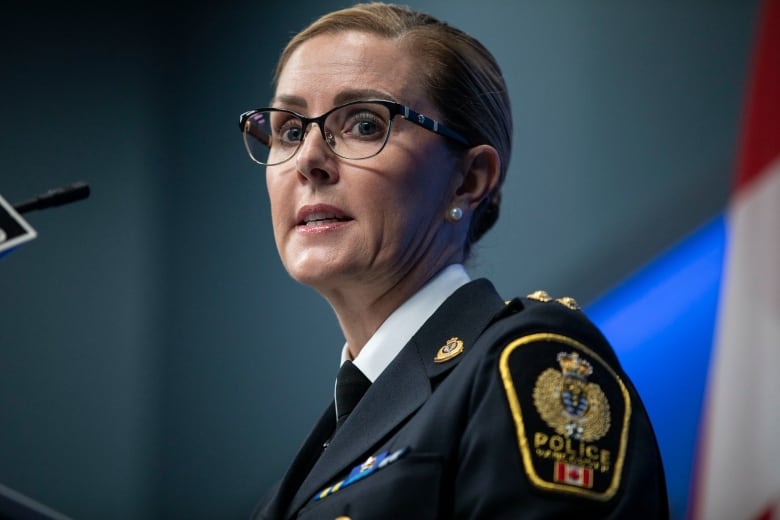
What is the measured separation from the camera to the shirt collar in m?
1.44

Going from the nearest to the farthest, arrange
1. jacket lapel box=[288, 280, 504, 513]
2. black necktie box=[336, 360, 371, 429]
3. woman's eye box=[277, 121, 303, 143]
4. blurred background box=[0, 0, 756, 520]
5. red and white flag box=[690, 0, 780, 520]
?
jacket lapel box=[288, 280, 504, 513] < black necktie box=[336, 360, 371, 429] < woman's eye box=[277, 121, 303, 143] < red and white flag box=[690, 0, 780, 520] < blurred background box=[0, 0, 756, 520]

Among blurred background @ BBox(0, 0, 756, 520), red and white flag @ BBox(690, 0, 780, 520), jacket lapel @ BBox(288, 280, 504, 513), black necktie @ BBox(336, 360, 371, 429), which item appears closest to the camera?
jacket lapel @ BBox(288, 280, 504, 513)

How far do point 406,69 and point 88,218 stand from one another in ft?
6.15

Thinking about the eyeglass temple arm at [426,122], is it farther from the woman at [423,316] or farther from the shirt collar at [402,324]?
the shirt collar at [402,324]

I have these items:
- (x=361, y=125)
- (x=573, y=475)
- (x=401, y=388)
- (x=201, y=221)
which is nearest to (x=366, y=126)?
(x=361, y=125)

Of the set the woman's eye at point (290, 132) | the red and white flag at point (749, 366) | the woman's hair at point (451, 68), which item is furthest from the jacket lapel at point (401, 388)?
the red and white flag at point (749, 366)

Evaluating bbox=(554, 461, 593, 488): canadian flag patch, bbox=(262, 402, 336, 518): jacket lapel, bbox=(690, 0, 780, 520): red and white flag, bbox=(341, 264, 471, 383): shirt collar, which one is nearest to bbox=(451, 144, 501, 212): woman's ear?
bbox=(341, 264, 471, 383): shirt collar

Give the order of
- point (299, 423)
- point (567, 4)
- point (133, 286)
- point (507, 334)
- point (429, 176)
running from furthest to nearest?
point (133, 286), point (299, 423), point (567, 4), point (429, 176), point (507, 334)

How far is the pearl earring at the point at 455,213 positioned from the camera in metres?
1.53

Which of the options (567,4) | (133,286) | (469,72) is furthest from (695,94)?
(133,286)

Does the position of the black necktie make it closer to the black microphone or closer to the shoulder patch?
the shoulder patch

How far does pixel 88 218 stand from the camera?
10.2ft

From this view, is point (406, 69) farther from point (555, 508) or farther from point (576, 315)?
point (555, 508)

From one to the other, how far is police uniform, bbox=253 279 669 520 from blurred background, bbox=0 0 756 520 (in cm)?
126
